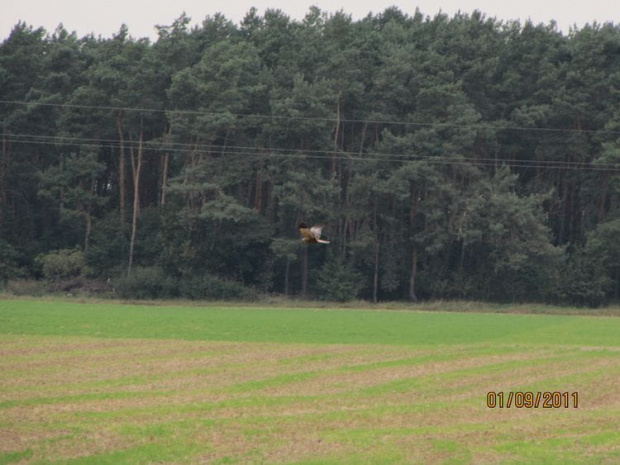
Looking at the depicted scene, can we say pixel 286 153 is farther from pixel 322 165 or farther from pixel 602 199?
pixel 602 199

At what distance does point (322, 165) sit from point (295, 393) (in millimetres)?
46863

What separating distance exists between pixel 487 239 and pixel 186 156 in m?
20.2

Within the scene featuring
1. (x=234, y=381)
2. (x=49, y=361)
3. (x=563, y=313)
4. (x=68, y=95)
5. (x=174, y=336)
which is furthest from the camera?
(x=68, y=95)

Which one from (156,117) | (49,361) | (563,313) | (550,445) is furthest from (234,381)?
(156,117)

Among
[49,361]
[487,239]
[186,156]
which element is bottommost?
[49,361]

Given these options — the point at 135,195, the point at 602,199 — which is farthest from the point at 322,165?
the point at 602,199

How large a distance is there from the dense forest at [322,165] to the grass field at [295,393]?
2309 cm

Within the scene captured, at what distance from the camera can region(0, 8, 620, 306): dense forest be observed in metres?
66.0

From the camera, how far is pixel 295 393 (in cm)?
2373

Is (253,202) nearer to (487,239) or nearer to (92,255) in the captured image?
(92,255)

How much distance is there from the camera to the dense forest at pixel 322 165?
217 feet

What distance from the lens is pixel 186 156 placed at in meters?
68.5

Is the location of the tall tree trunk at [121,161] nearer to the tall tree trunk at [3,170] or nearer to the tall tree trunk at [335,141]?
the tall tree trunk at [3,170]
